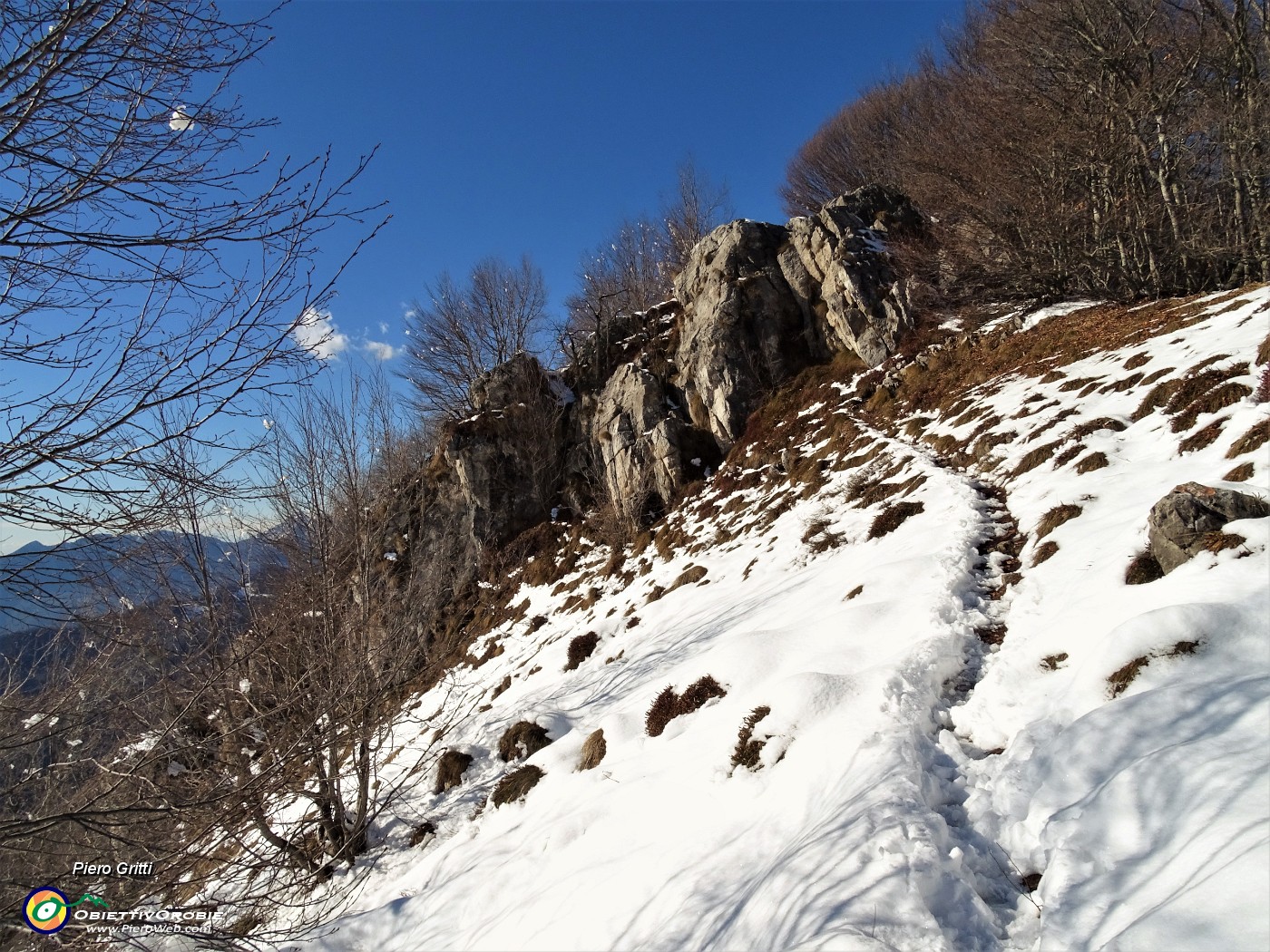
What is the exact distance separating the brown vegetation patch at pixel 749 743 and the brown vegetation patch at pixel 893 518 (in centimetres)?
416

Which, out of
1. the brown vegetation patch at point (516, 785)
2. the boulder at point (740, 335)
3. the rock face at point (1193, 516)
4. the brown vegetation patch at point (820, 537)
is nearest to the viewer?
the rock face at point (1193, 516)

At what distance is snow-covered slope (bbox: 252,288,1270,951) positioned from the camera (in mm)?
2613

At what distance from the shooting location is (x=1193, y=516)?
4156 mm

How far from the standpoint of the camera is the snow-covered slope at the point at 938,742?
8.57ft

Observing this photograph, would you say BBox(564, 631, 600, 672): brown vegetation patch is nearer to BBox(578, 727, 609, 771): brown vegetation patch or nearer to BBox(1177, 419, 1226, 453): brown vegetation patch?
BBox(578, 727, 609, 771): brown vegetation patch

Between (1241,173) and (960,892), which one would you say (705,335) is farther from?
(960,892)

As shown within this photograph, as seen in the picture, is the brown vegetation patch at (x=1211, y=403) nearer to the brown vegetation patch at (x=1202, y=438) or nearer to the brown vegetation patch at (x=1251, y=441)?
the brown vegetation patch at (x=1202, y=438)

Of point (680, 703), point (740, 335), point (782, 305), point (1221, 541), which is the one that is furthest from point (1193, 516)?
point (782, 305)

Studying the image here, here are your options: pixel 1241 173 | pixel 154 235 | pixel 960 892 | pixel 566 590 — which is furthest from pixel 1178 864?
pixel 566 590

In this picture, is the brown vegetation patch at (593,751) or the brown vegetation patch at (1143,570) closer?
the brown vegetation patch at (1143,570)

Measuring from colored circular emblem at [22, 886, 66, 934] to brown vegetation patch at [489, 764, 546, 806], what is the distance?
4.88 meters

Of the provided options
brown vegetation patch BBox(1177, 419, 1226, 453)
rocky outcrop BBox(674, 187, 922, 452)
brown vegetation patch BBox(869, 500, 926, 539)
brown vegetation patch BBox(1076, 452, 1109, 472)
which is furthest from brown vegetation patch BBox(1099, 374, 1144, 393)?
rocky outcrop BBox(674, 187, 922, 452)

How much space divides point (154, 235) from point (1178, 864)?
537 cm

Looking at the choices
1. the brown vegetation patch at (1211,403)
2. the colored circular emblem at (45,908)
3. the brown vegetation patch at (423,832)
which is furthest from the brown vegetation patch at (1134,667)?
the brown vegetation patch at (423,832)
